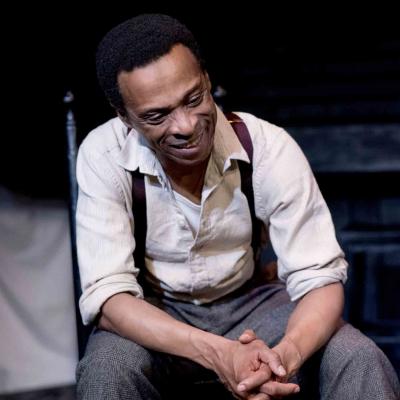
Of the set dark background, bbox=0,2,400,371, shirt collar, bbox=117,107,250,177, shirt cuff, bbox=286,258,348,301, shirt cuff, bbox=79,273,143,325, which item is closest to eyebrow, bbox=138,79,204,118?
shirt collar, bbox=117,107,250,177

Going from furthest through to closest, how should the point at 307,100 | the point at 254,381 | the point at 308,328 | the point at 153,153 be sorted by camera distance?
the point at 307,100 → the point at 153,153 → the point at 308,328 → the point at 254,381

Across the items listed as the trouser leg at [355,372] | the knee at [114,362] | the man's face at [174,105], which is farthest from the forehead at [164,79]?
the trouser leg at [355,372]

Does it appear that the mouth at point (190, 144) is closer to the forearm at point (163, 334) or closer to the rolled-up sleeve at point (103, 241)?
the rolled-up sleeve at point (103, 241)

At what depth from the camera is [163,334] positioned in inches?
65.7

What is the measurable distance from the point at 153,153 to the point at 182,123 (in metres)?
0.16

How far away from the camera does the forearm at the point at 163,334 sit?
166cm

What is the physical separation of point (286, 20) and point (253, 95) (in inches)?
9.2

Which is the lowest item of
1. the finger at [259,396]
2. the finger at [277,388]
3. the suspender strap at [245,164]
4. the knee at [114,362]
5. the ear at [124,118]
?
the finger at [259,396]

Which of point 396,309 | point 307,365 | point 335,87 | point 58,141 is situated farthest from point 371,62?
point 307,365

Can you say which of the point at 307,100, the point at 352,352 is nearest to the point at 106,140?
the point at 352,352

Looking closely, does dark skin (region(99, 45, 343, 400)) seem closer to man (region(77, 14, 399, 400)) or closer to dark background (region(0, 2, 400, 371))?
man (region(77, 14, 399, 400))

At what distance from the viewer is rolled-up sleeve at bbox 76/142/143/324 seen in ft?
5.67

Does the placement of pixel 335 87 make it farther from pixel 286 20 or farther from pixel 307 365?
pixel 307 365

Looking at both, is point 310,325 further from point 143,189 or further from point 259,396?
point 143,189
